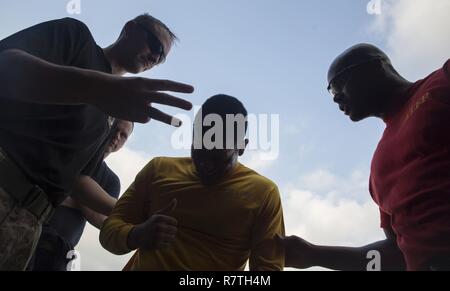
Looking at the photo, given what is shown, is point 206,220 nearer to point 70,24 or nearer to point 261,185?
point 261,185

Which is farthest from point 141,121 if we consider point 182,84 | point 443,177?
point 443,177

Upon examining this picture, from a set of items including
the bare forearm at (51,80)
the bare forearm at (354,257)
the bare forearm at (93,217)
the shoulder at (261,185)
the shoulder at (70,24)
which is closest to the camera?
the bare forearm at (51,80)

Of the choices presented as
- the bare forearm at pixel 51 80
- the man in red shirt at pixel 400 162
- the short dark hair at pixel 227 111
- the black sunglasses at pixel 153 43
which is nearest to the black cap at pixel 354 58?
the man in red shirt at pixel 400 162

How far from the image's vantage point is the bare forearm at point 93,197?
110cm

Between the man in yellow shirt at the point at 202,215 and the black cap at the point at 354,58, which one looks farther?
the black cap at the point at 354,58

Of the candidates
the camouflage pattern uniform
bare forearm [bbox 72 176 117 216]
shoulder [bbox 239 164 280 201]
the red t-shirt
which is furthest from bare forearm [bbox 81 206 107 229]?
the red t-shirt

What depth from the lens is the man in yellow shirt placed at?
838mm

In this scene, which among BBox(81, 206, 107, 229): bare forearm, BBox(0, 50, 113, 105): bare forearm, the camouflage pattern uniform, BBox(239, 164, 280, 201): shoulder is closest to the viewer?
BBox(0, 50, 113, 105): bare forearm

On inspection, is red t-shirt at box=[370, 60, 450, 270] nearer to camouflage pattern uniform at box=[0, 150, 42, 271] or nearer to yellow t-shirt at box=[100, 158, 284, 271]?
yellow t-shirt at box=[100, 158, 284, 271]

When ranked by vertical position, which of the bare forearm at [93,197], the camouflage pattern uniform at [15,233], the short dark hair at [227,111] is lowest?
the camouflage pattern uniform at [15,233]

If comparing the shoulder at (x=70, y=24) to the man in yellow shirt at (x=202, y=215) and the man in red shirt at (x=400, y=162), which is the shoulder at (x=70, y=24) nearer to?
the man in yellow shirt at (x=202, y=215)

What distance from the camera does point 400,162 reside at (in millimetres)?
966

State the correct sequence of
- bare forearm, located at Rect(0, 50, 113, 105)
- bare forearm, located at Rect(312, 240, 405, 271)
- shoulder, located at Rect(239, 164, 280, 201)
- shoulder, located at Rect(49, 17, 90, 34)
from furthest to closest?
bare forearm, located at Rect(312, 240, 405, 271) < shoulder, located at Rect(239, 164, 280, 201) < shoulder, located at Rect(49, 17, 90, 34) < bare forearm, located at Rect(0, 50, 113, 105)

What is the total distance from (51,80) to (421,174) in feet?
2.79
